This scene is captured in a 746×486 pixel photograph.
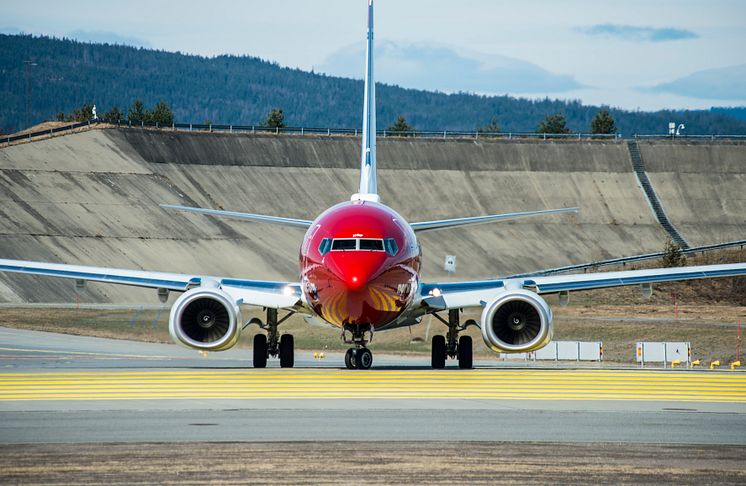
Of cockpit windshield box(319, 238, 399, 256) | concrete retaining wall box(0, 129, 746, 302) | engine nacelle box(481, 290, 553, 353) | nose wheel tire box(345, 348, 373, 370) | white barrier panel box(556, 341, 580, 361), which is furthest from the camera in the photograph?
concrete retaining wall box(0, 129, 746, 302)

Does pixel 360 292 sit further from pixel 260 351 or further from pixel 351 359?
pixel 260 351

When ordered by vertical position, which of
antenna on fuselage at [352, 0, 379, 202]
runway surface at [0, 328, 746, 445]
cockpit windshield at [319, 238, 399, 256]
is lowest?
runway surface at [0, 328, 746, 445]

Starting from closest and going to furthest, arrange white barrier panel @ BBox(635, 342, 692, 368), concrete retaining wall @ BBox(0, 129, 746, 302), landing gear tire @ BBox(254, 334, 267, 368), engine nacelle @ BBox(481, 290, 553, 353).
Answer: engine nacelle @ BBox(481, 290, 553, 353) → landing gear tire @ BBox(254, 334, 267, 368) → white barrier panel @ BBox(635, 342, 692, 368) → concrete retaining wall @ BBox(0, 129, 746, 302)

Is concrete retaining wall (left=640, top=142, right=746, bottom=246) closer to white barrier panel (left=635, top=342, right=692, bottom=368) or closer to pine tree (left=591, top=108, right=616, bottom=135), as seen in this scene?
pine tree (left=591, top=108, right=616, bottom=135)

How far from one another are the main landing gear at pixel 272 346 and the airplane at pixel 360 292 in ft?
0.09

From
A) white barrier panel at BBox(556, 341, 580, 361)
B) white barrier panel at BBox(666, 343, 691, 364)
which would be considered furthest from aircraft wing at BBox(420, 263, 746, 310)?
white barrier panel at BBox(556, 341, 580, 361)

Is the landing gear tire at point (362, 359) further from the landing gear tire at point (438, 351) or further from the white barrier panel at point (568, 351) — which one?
the white barrier panel at point (568, 351)

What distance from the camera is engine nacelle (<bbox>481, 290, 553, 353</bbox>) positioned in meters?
31.1

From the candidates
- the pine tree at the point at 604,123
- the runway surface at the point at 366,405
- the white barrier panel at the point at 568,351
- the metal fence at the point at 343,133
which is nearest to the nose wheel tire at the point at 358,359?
the runway surface at the point at 366,405

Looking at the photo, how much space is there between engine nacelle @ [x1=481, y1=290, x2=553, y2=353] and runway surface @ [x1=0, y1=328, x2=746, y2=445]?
928 mm

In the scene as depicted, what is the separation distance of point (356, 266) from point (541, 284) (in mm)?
7199

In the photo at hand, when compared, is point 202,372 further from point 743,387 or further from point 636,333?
point 636,333

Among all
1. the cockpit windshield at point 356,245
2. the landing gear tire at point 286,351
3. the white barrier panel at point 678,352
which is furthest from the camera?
the white barrier panel at point 678,352

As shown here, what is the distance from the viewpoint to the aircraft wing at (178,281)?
1292 inches
